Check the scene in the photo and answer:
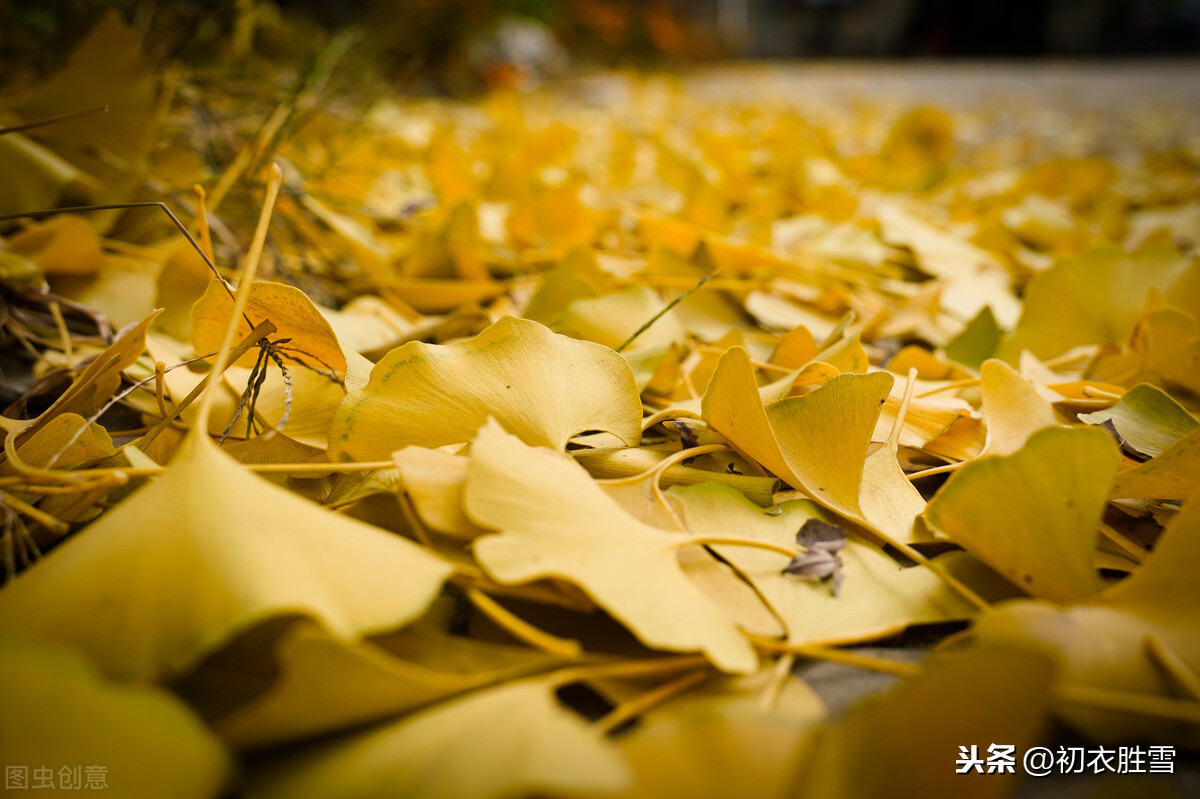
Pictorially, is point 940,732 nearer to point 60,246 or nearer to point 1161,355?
point 1161,355

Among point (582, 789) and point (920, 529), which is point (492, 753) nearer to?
point (582, 789)

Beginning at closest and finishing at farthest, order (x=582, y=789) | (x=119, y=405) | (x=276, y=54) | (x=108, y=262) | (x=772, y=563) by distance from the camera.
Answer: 1. (x=582, y=789)
2. (x=772, y=563)
3. (x=119, y=405)
4. (x=108, y=262)
5. (x=276, y=54)

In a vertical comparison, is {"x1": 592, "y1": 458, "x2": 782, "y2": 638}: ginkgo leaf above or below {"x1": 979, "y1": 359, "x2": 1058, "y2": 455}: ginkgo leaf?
below

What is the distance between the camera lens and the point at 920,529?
1.00 ft

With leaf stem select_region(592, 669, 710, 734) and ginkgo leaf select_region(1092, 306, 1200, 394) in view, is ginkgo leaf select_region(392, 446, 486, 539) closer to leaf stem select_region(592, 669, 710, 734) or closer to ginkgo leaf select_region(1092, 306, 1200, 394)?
leaf stem select_region(592, 669, 710, 734)

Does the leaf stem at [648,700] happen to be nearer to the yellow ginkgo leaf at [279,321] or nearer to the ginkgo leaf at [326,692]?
the ginkgo leaf at [326,692]

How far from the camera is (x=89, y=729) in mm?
164

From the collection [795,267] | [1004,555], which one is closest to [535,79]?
[795,267]

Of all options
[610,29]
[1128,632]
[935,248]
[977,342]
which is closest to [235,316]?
[1128,632]

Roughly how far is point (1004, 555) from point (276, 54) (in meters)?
1.69

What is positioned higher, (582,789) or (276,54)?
(276,54)

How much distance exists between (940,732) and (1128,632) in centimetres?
9

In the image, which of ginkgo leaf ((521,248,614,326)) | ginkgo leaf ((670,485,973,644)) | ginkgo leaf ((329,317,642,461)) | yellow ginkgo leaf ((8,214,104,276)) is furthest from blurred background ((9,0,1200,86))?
ginkgo leaf ((670,485,973,644))

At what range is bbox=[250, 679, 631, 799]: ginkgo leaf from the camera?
0.53ft
